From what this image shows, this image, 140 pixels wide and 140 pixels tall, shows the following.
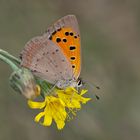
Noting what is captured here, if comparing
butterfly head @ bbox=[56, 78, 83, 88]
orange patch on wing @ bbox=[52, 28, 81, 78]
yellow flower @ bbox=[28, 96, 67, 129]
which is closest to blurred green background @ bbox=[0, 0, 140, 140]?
yellow flower @ bbox=[28, 96, 67, 129]

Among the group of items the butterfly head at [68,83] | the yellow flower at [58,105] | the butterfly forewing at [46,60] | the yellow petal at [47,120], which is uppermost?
the butterfly forewing at [46,60]

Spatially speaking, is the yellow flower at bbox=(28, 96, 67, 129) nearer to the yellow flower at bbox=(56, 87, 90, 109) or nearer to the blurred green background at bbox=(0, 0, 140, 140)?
the yellow flower at bbox=(56, 87, 90, 109)

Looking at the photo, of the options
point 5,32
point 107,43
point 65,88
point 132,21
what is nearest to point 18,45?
point 5,32

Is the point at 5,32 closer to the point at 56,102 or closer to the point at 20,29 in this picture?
the point at 20,29

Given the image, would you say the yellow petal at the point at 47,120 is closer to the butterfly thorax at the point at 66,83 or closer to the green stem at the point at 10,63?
the butterfly thorax at the point at 66,83

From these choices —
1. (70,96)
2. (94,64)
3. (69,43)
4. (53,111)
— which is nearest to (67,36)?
(69,43)

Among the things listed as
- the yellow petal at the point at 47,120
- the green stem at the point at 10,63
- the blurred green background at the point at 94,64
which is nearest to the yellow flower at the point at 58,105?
the yellow petal at the point at 47,120

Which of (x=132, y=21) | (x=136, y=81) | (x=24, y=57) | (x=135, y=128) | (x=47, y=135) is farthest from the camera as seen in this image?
(x=132, y=21)

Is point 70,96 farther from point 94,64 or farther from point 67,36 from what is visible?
point 94,64
